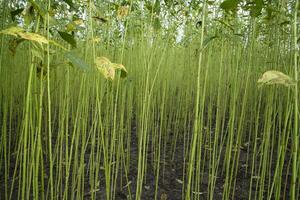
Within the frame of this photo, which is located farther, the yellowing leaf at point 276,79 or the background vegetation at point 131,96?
the background vegetation at point 131,96

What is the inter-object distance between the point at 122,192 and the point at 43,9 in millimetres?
1056

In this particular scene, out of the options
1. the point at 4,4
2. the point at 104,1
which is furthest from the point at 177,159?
the point at 4,4

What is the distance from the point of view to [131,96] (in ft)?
5.36

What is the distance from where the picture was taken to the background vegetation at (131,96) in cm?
67

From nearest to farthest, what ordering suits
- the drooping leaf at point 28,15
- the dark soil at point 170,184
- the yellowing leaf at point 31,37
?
the yellowing leaf at point 31,37, the drooping leaf at point 28,15, the dark soil at point 170,184

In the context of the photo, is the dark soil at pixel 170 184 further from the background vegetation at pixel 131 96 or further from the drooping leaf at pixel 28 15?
the drooping leaf at pixel 28 15

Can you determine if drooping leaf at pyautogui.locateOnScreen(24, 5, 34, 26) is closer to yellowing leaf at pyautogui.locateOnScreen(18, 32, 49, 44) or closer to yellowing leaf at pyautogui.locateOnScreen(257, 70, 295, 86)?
yellowing leaf at pyautogui.locateOnScreen(18, 32, 49, 44)

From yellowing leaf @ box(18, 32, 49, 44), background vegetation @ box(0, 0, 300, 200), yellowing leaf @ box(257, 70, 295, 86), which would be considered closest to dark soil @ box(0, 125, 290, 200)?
background vegetation @ box(0, 0, 300, 200)

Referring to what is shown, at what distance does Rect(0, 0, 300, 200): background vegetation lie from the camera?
67cm

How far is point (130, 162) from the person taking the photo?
1.72 metres

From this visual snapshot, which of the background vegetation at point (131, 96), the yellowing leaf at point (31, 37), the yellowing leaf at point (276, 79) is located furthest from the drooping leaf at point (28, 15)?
the yellowing leaf at point (276, 79)

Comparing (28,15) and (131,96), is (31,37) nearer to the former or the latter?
(28,15)

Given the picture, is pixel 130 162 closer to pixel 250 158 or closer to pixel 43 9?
pixel 250 158

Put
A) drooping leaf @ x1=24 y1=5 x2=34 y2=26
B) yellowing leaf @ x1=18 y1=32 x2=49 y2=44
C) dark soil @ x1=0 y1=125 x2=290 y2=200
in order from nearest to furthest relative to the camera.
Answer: yellowing leaf @ x1=18 y1=32 x2=49 y2=44, drooping leaf @ x1=24 y1=5 x2=34 y2=26, dark soil @ x1=0 y1=125 x2=290 y2=200
